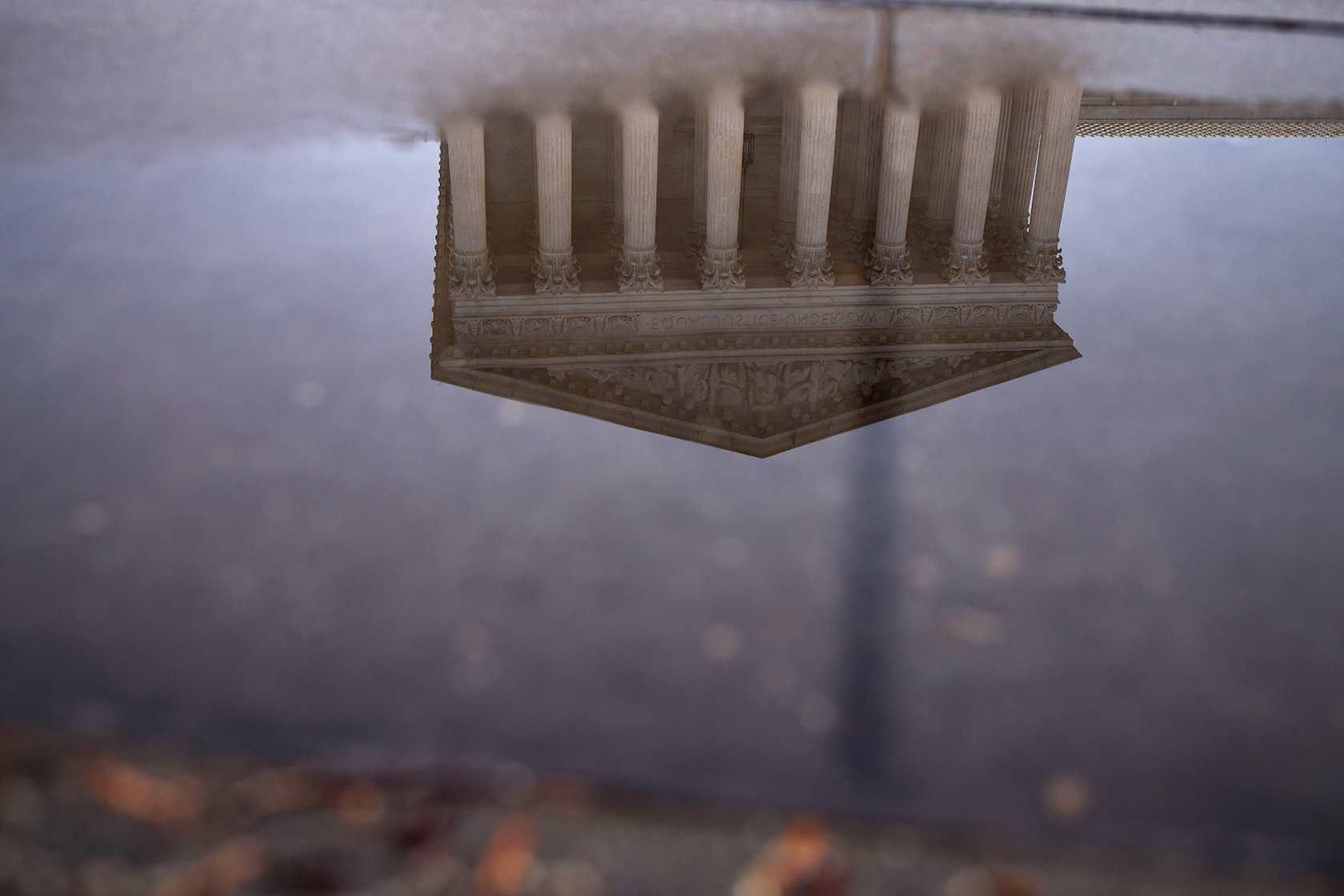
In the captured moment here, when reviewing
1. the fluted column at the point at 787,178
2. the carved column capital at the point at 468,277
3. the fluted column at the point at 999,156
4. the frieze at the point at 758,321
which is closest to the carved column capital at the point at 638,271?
the frieze at the point at 758,321

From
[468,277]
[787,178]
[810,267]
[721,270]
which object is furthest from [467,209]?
[787,178]

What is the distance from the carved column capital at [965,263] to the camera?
905cm

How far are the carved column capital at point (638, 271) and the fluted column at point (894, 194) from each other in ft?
5.98

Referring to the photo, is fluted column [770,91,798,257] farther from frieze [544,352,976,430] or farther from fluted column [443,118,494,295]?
frieze [544,352,976,430]

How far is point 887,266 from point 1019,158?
11.7 ft

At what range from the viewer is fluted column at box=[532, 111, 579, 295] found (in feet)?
33.6

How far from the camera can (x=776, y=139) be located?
41.8 ft

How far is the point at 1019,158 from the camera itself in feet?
39.2

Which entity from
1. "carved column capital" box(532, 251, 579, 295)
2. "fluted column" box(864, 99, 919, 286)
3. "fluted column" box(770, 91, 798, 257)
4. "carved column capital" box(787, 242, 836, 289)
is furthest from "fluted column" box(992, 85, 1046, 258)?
"carved column capital" box(532, 251, 579, 295)

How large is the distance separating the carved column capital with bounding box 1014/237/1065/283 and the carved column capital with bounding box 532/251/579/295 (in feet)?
12.2

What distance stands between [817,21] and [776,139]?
3940 mm

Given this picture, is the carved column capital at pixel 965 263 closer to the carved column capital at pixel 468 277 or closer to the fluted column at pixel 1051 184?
the fluted column at pixel 1051 184

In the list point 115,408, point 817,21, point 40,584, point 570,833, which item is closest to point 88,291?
point 115,408

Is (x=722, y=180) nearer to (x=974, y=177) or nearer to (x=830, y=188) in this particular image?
(x=830, y=188)
